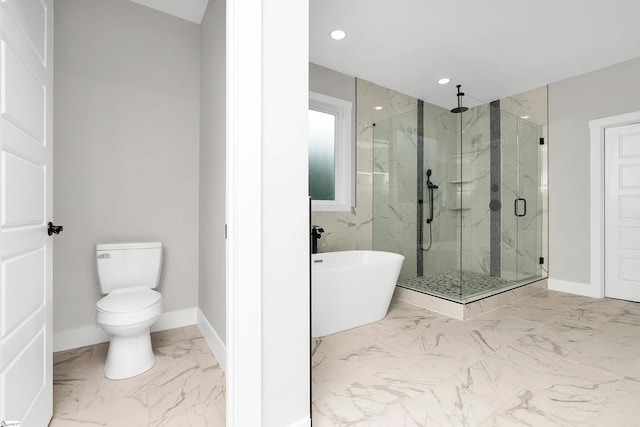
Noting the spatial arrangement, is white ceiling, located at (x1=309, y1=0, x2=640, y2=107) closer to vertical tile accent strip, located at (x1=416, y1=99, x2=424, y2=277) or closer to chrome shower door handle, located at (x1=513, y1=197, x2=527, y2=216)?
vertical tile accent strip, located at (x1=416, y1=99, x2=424, y2=277)

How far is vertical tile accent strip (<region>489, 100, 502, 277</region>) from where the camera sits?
359 centimetres

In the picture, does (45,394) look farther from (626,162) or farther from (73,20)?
(626,162)

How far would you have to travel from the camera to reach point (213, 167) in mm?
2062

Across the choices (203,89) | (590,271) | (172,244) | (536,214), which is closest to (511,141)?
(536,214)

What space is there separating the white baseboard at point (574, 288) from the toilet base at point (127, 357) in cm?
427

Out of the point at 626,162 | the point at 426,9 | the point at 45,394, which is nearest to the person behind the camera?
the point at 45,394

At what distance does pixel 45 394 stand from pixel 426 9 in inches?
129

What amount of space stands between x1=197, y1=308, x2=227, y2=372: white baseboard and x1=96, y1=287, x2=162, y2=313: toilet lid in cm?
45

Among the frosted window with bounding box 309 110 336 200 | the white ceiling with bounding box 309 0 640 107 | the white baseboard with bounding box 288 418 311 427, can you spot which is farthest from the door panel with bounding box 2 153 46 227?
the frosted window with bounding box 309 110 336 200

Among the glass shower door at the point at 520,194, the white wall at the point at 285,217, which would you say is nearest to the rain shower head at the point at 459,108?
the glass shower door at the point at 520,194

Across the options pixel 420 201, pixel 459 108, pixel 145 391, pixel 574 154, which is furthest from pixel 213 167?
pixel 574 154

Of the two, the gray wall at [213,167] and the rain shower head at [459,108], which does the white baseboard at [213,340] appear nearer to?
the gray wall at [213,167]

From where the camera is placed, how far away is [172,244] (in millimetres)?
2439

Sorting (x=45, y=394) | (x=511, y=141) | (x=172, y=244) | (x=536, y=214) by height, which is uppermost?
(x=511, y=141)
